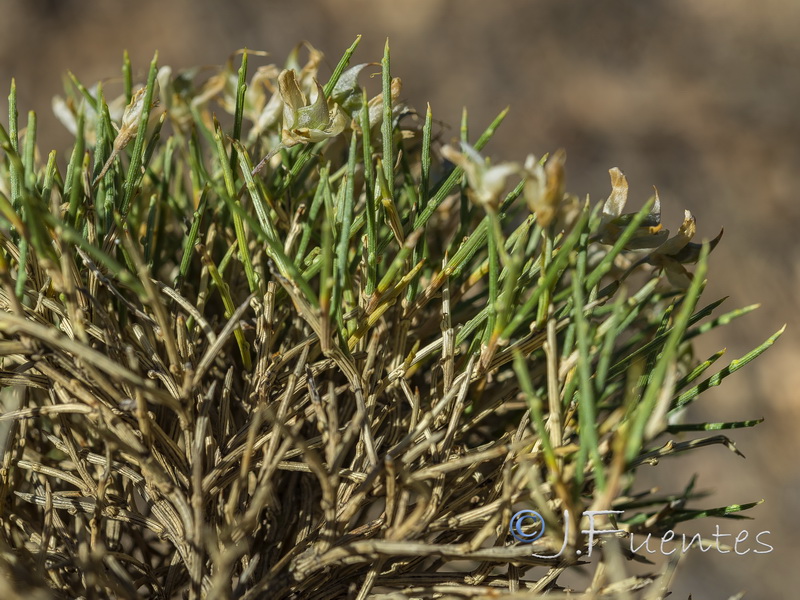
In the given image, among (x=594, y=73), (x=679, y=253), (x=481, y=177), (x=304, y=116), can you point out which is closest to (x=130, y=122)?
(x=304, y=116)

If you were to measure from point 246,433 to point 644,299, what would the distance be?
25 cm

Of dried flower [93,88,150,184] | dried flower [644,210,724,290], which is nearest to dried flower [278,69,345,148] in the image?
dried flower [93,88,150,184]

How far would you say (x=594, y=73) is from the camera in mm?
1372

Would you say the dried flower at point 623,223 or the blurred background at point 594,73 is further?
the blurred background at point 594,73

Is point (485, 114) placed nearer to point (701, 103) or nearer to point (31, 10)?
point (701, 103)

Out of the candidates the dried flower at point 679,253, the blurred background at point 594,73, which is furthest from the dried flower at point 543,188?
the blurred background at point 594,73

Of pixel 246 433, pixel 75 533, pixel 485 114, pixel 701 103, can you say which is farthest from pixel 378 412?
pixel 701 103

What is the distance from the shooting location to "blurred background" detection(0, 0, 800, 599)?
127 cm

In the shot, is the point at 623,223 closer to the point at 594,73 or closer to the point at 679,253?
the point at 679,253

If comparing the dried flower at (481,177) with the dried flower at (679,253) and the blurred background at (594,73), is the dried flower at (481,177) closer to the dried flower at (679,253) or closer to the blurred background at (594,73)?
the dried flower at (679,253)

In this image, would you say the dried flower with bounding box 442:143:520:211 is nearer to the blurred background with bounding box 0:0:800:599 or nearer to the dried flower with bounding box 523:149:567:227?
the dried flower with bounding box 523:149:567:227

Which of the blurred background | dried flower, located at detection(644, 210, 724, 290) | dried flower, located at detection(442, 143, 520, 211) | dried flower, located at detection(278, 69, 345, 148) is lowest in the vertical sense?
dried flower, located at detection(644, 210, 724, 290)

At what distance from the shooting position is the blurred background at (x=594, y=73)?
127 cm

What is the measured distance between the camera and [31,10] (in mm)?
1290
